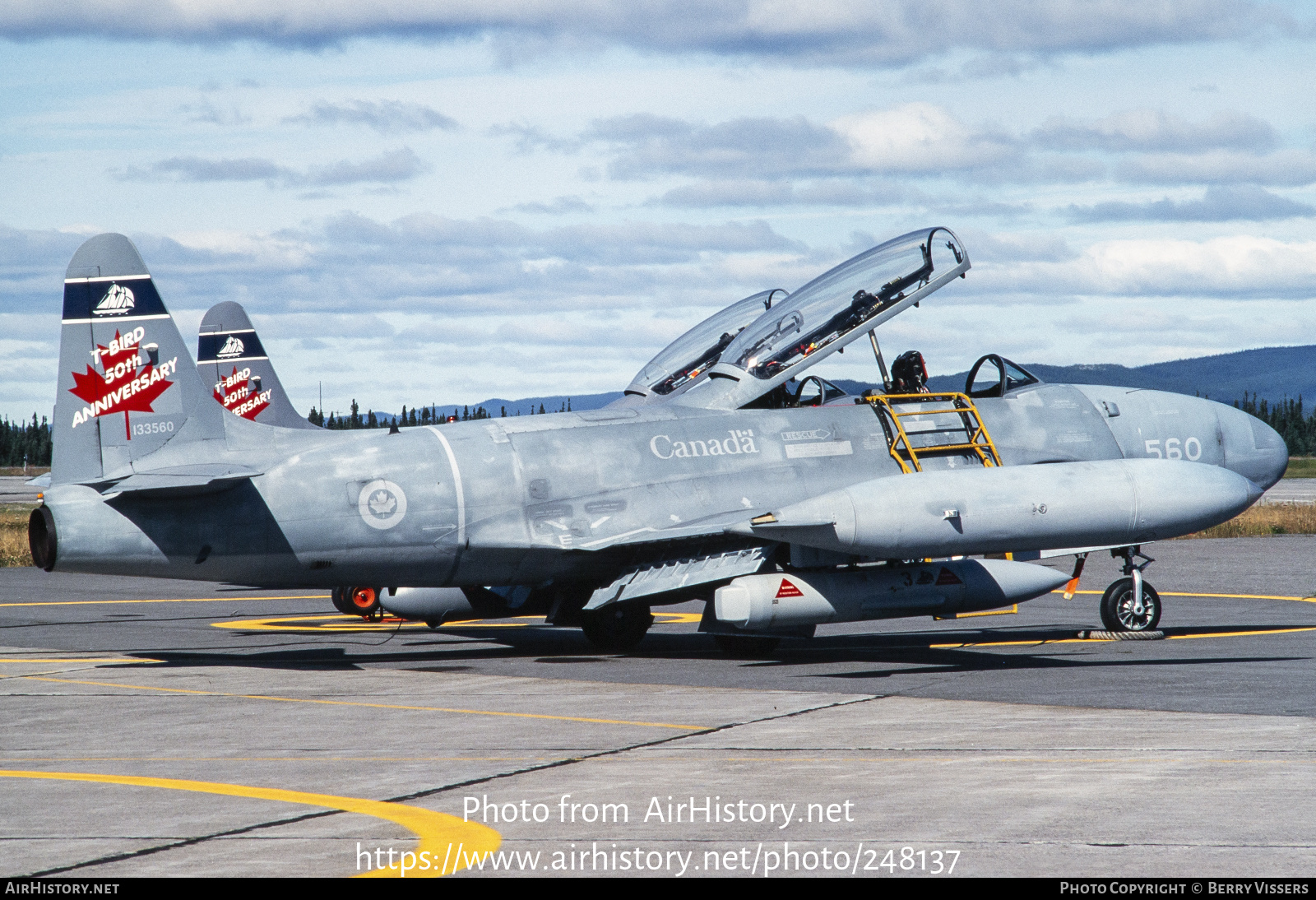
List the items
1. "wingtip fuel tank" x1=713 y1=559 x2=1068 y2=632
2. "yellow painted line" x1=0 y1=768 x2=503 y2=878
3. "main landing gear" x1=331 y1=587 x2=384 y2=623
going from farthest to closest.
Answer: "main landing gear" x1=331 y1=587 x2=384 y2=623
"wingtip fuel tank" x1=713 y1=559 x2=1068 y2=632
"yellow painted line" x1=0 y1=768 x2=503 y2=878

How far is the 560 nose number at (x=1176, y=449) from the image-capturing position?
65.7ft

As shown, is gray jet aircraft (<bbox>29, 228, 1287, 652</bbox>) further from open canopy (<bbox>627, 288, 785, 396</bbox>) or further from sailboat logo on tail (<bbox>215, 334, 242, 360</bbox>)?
sailboat logo on tail (<bbox>215, 334, 242, 360</bbox>)

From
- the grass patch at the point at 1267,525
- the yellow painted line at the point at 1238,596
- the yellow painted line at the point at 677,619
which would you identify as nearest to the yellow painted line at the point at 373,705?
the yellow painted line at the point at 677,619

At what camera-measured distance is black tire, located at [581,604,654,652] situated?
1850cm

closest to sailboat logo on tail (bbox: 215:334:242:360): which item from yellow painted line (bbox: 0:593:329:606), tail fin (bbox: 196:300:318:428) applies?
tail fin (bbox: 196:300:318:428)

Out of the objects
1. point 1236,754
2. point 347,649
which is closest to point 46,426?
point 347,649

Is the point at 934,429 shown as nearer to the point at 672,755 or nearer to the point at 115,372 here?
the point at 672,755

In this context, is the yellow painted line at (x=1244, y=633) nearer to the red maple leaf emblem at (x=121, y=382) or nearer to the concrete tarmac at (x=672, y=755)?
the concrete tarmac at (x=672, y=755)

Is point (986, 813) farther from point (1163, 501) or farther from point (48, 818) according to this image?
point (1163, 501)

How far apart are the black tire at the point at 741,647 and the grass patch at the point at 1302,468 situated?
84.3 meters

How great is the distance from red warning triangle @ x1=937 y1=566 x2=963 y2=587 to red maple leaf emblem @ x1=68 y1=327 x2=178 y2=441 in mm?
→ 9245

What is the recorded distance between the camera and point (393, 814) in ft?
28.3

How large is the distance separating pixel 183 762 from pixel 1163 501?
11.0m

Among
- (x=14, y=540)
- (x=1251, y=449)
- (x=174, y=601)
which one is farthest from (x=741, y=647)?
(x=14, y=540)
